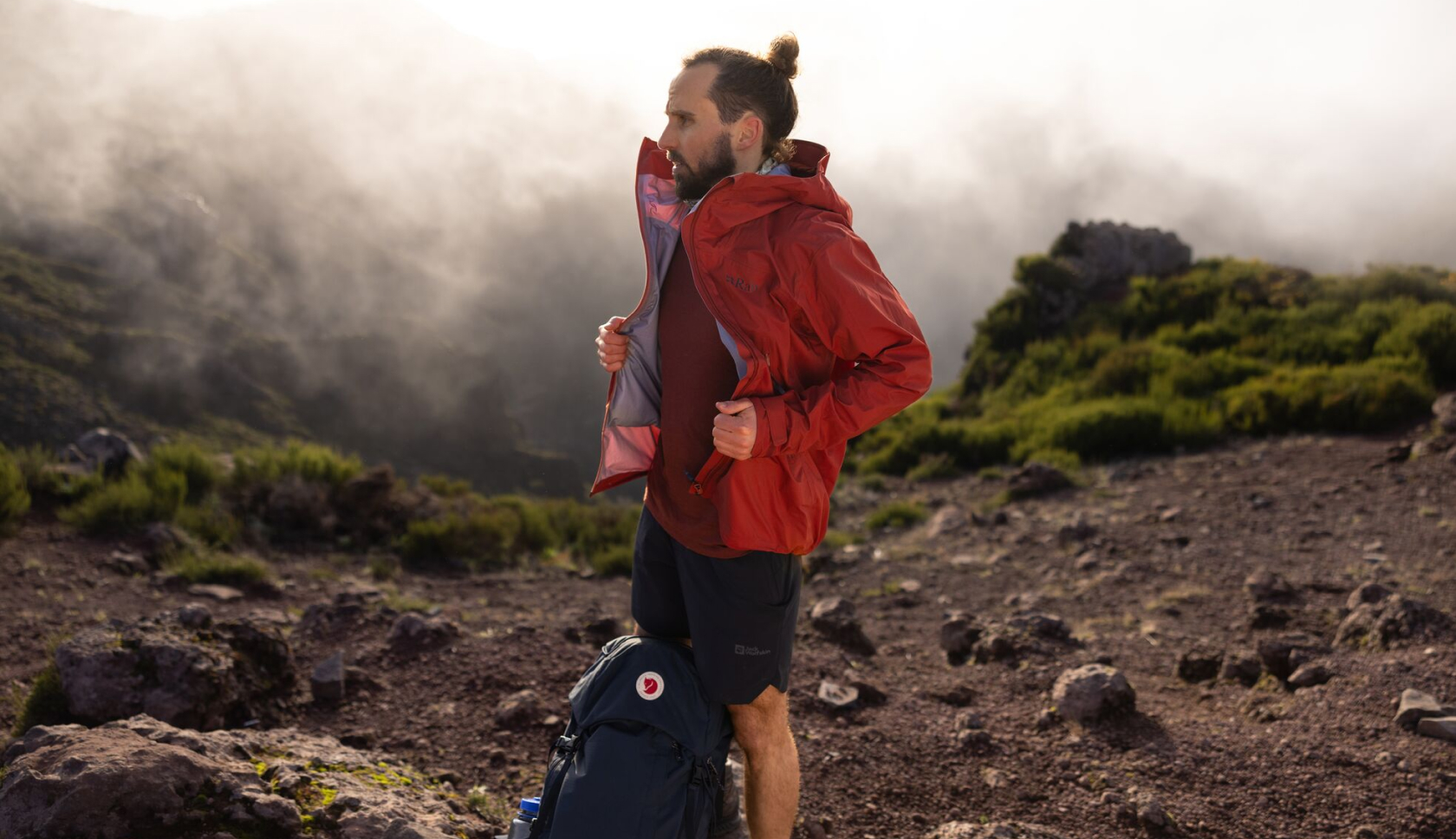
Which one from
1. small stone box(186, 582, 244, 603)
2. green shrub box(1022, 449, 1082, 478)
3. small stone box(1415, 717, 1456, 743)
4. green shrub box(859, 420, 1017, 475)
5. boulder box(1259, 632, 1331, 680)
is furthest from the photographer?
green shrub box(859, 420, 1017, 475)

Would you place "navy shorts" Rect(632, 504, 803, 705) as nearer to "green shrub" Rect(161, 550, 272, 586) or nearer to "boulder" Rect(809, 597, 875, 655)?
"boulder" Rect(809, 597, 875, 655)

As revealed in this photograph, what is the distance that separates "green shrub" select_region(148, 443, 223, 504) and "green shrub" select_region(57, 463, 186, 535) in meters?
0.36

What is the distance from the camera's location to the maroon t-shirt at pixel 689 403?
196cm

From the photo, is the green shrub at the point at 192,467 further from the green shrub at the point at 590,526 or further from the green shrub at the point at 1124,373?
the green shrub at the point at 1124,373

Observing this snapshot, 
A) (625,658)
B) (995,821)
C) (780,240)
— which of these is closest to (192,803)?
(625,658)

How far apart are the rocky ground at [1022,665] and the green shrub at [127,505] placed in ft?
0.57

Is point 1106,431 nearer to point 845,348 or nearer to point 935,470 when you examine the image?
point 935,470

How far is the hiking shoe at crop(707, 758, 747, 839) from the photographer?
210cm

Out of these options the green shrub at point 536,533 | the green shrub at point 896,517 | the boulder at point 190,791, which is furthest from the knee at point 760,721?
the green shrub at point 896,517

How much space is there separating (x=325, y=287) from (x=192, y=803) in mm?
31551

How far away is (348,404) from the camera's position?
23.7 metres

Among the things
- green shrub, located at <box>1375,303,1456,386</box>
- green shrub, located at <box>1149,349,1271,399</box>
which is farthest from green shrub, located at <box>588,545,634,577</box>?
green shrub, located at <box>1375,303,1456,386</box>

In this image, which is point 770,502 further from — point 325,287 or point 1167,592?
point 325,287

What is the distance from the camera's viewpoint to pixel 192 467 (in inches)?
254
